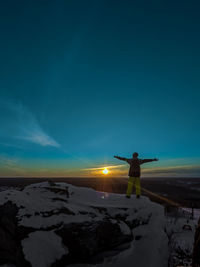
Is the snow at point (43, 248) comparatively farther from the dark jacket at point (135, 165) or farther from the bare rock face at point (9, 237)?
the dark jacket at point (135, 165)

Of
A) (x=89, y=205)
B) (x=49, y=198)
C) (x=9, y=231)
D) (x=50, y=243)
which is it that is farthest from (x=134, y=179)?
(x=9, y=231)

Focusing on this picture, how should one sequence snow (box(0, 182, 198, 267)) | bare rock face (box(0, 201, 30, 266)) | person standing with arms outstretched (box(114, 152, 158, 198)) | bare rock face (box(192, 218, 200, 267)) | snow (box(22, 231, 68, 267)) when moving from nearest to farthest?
bare rock face (box(192, 218, 200, 267))
snow (box(22, 231, 68, 267))
snow (box(0, 182, 198, 267))
bare rock face (box(0, 201, 30, 266))
person standing with arms outstretched (box(114, 152, 158, 198))

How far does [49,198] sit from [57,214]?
3.38 ft

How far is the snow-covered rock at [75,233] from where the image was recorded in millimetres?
3697

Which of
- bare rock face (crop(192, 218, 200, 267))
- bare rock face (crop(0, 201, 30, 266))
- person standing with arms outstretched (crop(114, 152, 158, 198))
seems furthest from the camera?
person standing with arms outstretched (crop(114, 152, 158, 198))

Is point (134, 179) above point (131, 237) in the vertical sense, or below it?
above

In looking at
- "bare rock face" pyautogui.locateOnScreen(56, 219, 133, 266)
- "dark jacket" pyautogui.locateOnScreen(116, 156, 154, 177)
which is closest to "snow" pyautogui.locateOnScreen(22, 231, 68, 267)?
"bare rock face" pyautogui.locateOnScreen(56, 219, 133, 266)

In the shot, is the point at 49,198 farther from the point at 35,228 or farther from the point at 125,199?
the point at 125,199

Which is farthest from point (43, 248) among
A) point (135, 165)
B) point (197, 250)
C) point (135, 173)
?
point (135, 165)

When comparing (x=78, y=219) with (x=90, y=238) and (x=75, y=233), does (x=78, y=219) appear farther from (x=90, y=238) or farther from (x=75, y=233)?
(x=90, y=238)

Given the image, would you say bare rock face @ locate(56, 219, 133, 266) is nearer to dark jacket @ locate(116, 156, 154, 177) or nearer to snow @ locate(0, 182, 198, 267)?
snow @ locate(0, 182, 198, 267)

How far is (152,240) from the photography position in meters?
4.67

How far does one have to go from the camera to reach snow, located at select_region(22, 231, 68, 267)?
134 inches

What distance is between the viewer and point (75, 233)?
158 inches
